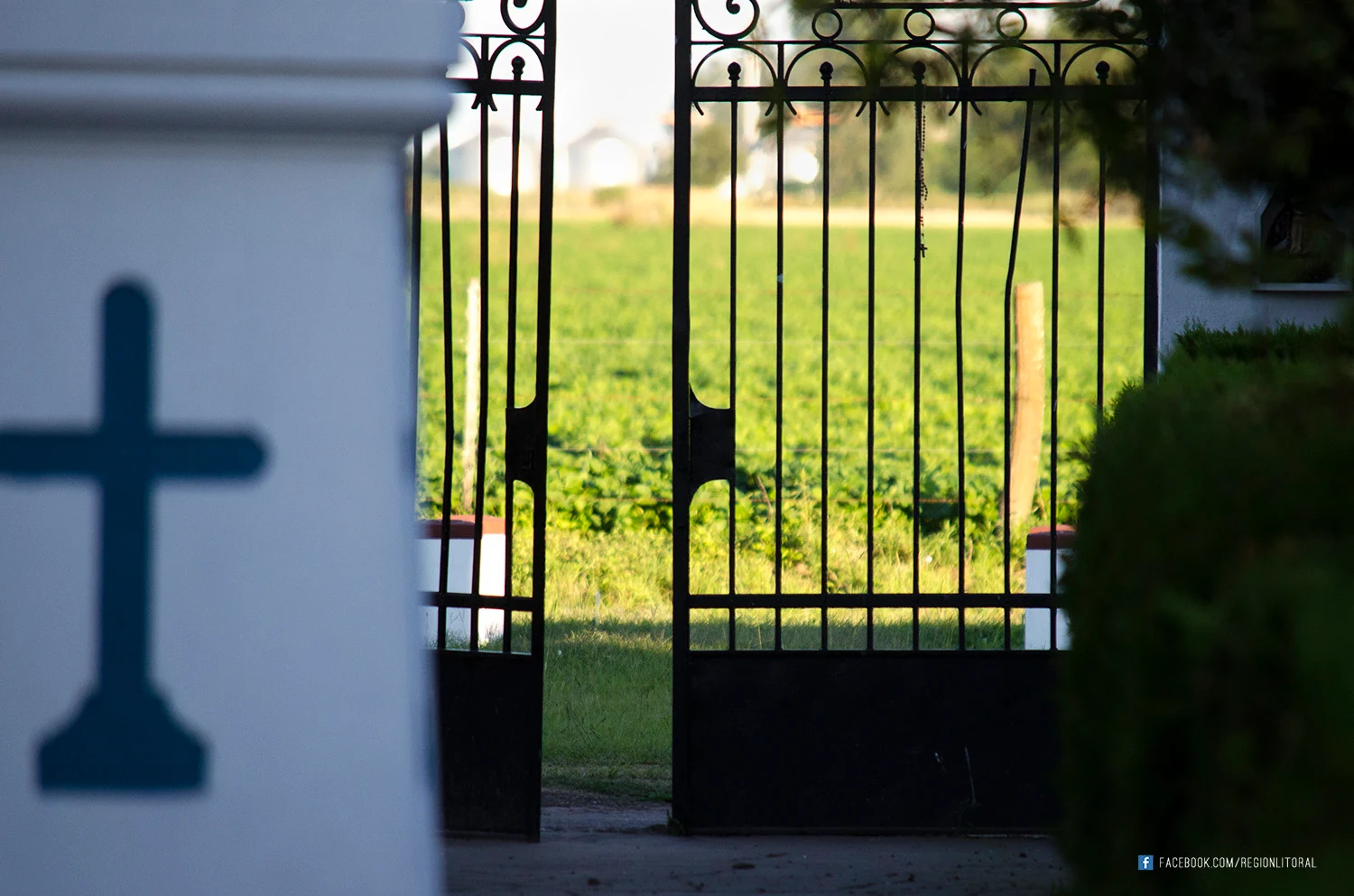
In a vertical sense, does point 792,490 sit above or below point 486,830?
above

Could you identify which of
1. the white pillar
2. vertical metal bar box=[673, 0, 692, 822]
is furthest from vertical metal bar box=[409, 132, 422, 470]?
the white pillar

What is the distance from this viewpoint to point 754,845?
423 centimetres

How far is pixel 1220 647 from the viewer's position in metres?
1.32

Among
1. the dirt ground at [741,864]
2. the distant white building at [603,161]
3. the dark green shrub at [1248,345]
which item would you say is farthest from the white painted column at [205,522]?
the distant white building at [603,161]

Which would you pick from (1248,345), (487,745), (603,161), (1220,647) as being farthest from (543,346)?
(603,161)

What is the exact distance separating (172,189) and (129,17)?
21 centimetres

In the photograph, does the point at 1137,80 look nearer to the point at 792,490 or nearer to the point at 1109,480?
the point at 1109,480

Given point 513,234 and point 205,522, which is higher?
point 513,234

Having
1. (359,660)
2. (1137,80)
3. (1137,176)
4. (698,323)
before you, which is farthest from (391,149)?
(698,323)

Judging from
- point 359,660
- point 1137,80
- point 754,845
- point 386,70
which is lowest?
point 754,845

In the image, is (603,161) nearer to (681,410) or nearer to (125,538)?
(681,410)

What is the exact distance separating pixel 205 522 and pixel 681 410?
2659mm

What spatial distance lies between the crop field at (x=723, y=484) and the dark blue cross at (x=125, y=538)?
131cm

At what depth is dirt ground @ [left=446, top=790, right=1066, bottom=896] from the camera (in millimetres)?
3820
